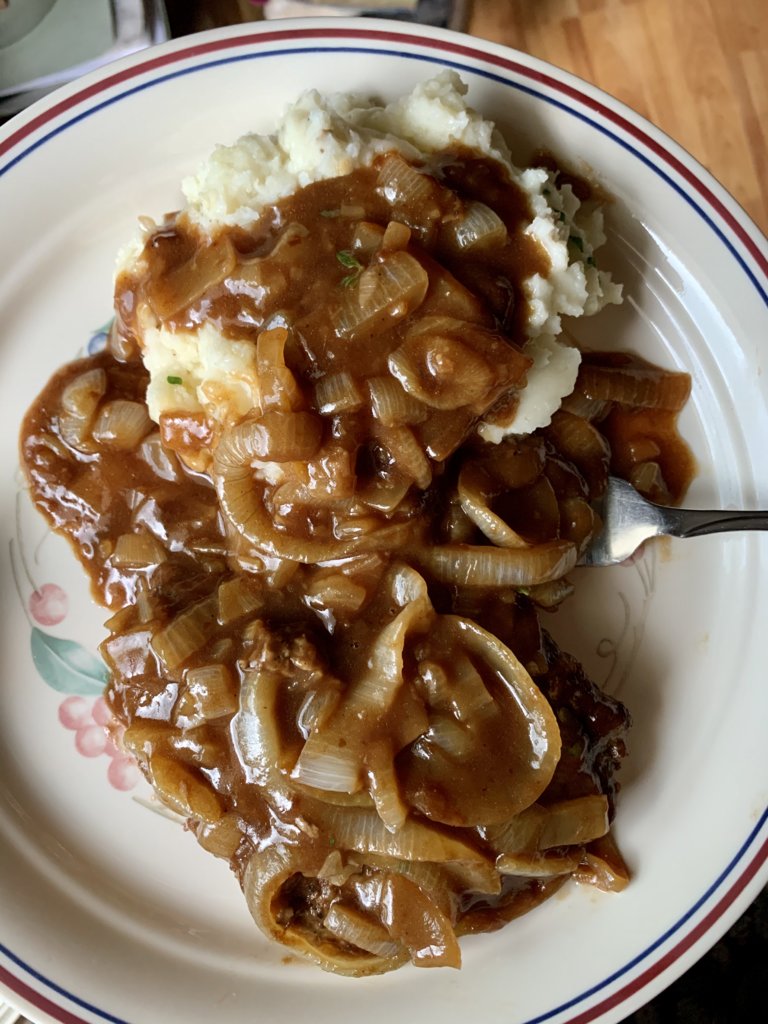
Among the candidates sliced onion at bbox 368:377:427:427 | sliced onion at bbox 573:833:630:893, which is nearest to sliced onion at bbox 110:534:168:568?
sliced onion at bbox 368:377:427:427

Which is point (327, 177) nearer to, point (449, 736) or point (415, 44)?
point (415, 44)

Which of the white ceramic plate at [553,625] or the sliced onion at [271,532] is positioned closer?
the sliced onion at [271,532]

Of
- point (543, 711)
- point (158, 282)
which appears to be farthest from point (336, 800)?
point (158, 282)

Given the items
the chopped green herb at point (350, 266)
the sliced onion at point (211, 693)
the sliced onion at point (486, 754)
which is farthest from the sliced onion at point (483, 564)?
the chopped green herb at point (350, 266)

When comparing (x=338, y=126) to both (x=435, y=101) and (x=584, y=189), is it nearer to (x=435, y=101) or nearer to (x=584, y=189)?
(x=435, y=101)

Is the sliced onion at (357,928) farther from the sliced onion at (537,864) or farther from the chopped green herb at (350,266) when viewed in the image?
the chopped green herb at (350,266)

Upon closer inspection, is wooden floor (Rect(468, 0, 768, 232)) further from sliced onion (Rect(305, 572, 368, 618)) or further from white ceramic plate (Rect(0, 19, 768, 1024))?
sliced onion (Rect(305, 572, 368, 618))
